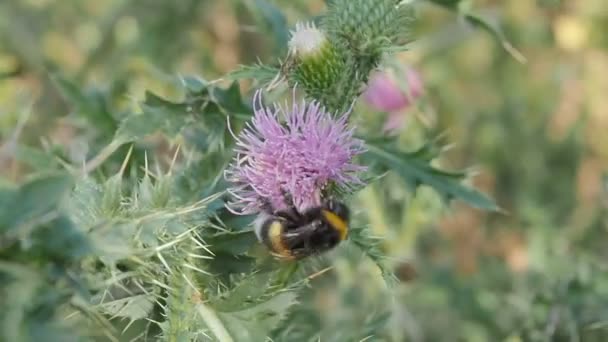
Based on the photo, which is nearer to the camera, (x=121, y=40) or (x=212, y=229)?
(x=212, y=229)

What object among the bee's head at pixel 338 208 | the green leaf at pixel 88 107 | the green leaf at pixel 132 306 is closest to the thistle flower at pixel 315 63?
the bee's head at pixel 338 208

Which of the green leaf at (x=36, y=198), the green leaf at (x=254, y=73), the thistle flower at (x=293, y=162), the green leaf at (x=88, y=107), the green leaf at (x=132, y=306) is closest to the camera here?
the green leaf at (x=36, y=198)

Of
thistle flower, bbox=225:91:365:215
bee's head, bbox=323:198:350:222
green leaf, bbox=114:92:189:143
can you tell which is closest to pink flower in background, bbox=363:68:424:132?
green leaf, bbox=114:92:189:143

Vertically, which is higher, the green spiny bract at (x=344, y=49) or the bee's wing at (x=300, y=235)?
the green spiny bract at (x=344, y=49)

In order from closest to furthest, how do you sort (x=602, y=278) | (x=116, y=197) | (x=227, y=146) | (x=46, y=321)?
(x=46, y=321) < (x=116, y=197) < (x=227, y=146) < (x=602, y=278)

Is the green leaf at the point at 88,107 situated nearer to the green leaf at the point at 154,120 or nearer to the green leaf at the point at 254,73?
the green leaf at the point at 154,120

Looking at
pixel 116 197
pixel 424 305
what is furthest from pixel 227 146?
pixel 424 305

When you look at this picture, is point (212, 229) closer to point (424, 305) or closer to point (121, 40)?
point (424, 305)
